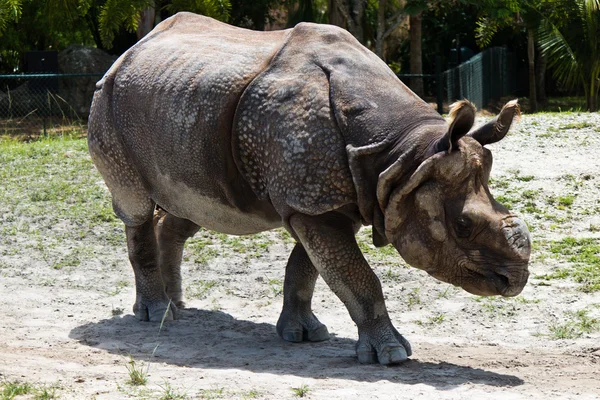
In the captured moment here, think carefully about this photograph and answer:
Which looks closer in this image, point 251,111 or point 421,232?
point 421,232

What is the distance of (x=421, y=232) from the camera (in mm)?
6055

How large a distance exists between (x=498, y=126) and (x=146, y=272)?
10.5 feet

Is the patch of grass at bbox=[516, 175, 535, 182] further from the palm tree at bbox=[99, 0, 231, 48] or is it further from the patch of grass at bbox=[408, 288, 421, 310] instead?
the palm tree at bbox=[99, 0, 231, 48]

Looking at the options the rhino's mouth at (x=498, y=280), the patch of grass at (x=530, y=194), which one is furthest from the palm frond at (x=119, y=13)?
the rhino's mouth at (x=498, y=280)

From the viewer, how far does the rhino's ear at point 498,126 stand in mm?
5926

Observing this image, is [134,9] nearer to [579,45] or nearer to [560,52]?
[560,52]

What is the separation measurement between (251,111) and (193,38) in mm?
1224

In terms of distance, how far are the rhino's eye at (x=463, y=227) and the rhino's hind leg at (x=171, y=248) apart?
298 cm

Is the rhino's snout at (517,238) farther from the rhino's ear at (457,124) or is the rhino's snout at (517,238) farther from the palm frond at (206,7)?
the palm frond at (206,7)

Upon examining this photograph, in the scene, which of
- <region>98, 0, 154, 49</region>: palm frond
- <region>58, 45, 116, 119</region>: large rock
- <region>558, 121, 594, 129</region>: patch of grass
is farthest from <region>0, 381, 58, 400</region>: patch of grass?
<region>58, 45, 116, 119</region>: large rock

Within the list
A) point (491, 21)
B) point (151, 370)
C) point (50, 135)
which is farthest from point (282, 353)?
point (491, 21)

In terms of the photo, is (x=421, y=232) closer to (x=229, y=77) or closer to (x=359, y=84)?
(x=359, y=84)

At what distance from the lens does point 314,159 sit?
20.3 ft

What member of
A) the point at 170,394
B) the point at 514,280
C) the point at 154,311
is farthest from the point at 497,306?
the point at 170,394
